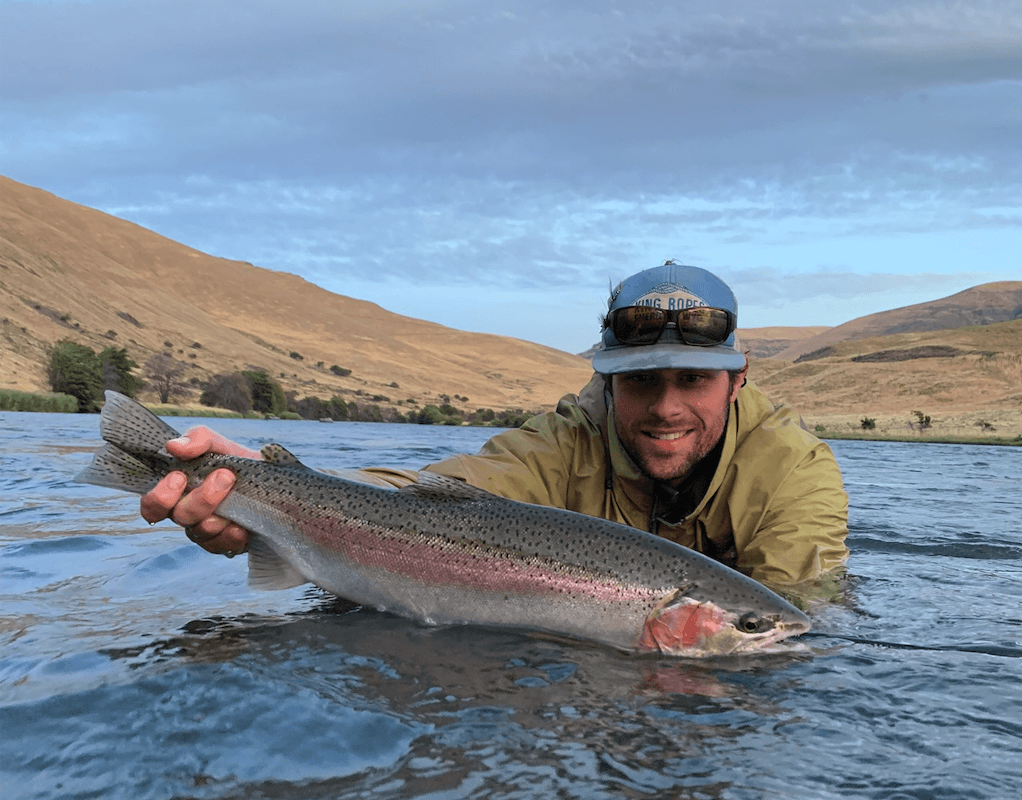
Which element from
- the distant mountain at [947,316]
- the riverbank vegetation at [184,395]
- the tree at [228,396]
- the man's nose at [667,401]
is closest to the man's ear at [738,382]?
the man's nose at [667,401]

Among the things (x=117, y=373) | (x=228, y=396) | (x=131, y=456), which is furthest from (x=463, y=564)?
(x=228, y=396)

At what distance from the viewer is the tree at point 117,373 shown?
150 ft

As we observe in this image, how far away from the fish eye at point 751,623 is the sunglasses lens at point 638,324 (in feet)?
4.78

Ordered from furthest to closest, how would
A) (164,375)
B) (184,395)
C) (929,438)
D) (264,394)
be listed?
(164,375) → (264,394) → (184,395) → (929,438)

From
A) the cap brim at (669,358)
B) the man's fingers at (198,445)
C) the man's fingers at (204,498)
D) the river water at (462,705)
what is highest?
the cap brim at (669,358)

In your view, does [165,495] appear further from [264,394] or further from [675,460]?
[264,394]

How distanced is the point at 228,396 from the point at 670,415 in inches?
2139

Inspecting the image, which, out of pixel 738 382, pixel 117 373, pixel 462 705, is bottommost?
pixel 462 705

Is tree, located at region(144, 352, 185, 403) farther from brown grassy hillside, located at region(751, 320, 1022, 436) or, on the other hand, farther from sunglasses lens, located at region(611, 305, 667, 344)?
sunglasses lens, located at region(611, 305, 667, 344)

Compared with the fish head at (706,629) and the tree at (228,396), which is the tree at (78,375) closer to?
the tree at (228,396)

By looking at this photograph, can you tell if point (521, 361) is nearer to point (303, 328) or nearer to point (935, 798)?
point (303, 328)

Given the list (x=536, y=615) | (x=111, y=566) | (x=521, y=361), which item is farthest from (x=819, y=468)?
(x=521, y=361)

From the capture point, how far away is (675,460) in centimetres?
426

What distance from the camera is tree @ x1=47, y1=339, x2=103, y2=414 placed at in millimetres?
43031
